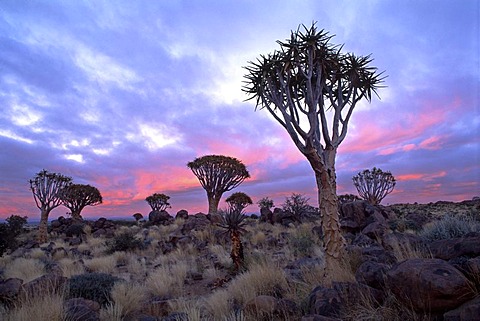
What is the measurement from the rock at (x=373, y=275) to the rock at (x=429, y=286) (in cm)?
47

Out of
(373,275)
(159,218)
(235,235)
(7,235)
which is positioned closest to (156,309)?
(235,235)

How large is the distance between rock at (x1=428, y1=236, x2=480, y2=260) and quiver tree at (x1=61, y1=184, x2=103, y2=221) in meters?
34.8

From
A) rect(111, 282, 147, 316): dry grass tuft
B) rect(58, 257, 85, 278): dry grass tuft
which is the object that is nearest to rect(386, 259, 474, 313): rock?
rect(111, 282, 147, 316): dry grass tuft

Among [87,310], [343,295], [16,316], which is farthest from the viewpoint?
[87,310]

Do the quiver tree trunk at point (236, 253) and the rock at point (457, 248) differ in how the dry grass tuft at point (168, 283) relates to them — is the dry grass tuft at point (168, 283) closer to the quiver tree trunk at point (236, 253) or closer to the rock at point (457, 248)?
the quiver tree trunk at point (236, 253)

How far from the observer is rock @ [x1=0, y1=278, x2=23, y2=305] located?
6570mm

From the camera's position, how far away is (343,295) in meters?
4.64

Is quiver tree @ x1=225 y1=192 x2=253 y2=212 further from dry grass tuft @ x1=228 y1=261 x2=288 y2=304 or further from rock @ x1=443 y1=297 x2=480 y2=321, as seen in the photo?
rock @ x1=443 y1=297 x2=480 y2=321

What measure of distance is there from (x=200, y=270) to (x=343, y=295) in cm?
757

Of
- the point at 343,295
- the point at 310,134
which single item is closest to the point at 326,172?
the point at 310,134

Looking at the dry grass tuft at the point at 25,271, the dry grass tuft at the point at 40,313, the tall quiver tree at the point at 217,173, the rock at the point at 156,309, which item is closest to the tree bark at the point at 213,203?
the tall quiver tree at the point at 217,173

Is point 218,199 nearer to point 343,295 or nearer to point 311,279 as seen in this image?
point 311,279

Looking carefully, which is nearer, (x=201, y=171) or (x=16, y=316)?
(x=16, y=316)

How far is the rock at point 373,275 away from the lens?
4.67m
